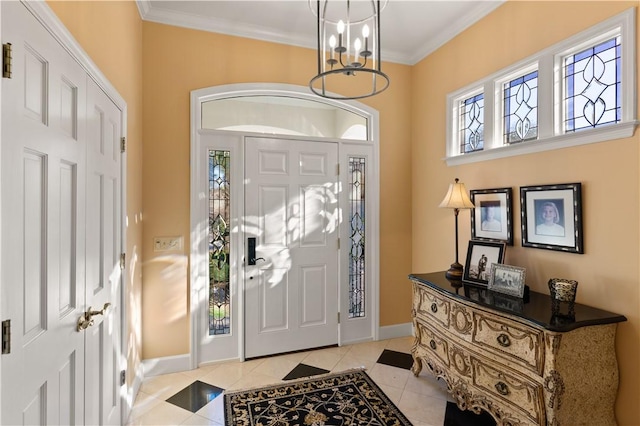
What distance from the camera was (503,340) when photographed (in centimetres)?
196

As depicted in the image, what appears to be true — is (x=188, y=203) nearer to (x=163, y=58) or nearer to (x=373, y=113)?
(x=163, y=58)

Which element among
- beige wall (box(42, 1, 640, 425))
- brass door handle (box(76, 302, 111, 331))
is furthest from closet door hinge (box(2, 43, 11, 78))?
brass door handle (box(76, 302, 111, 331))

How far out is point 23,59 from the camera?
105cm

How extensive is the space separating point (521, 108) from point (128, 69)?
9.49 ft

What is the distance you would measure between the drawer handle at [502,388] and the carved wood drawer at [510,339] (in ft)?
0.58

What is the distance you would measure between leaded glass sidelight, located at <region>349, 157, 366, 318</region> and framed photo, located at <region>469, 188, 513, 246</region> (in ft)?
3.65

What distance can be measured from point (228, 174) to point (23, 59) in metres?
2.09

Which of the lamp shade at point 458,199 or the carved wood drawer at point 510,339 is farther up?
the lamp shade at point 458,199

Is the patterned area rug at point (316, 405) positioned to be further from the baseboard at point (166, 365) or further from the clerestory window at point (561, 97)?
the clerestory window at point (561, 97)

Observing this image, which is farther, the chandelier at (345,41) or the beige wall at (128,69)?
the chandelier at (345,41)

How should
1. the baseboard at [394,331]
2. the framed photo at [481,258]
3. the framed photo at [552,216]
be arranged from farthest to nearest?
the baseboard at [394,331] → the framed photo at [481,258] → the framed photo at [552,216]

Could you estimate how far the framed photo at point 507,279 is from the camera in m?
2.15

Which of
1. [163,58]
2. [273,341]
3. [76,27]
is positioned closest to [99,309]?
[76,27]

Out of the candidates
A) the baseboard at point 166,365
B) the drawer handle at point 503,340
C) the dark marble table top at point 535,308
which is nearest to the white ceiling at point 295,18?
the dark marble table top at point 535,308
